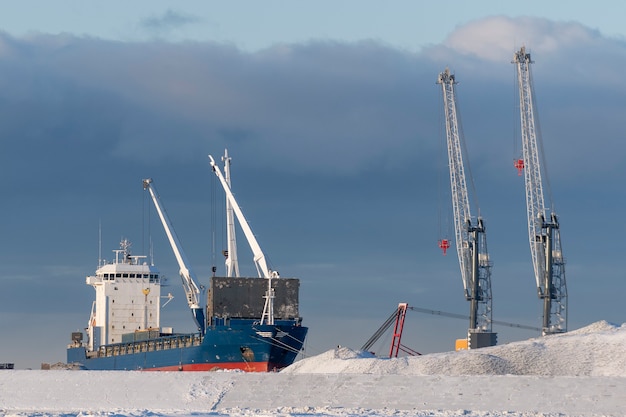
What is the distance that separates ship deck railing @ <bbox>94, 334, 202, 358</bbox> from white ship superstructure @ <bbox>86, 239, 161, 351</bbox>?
5.05 metres

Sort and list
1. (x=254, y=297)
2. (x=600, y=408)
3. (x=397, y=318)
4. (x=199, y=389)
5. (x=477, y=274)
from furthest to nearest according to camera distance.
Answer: (x=477, y=274) < (x=254, y=297) < (x=397, y=318) < (x=199, y=389) < (x=600, y=408)

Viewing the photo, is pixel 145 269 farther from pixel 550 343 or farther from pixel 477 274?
pixel 550 343

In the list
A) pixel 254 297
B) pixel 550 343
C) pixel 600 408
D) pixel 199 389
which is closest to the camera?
pixel 600 408

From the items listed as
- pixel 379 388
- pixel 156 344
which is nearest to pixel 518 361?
pixel 379 388

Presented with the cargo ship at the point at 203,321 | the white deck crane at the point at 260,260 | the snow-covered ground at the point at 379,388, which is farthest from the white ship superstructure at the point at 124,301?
the snow-covered ground at the point at 379,388

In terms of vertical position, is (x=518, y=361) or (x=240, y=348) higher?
(x=240, y=348)

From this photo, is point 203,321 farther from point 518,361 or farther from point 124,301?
point 518,361

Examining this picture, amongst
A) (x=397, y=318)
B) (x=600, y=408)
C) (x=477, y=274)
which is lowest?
(x=600, y=408)

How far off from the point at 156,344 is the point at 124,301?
1314cm

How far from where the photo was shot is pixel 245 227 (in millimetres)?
88562

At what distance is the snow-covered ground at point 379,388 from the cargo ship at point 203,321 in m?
29.6

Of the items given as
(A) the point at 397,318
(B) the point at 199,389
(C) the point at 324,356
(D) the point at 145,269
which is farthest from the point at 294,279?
(B) the point at 199,389

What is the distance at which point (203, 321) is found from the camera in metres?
Result: 90.4

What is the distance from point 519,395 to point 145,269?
204 feet
